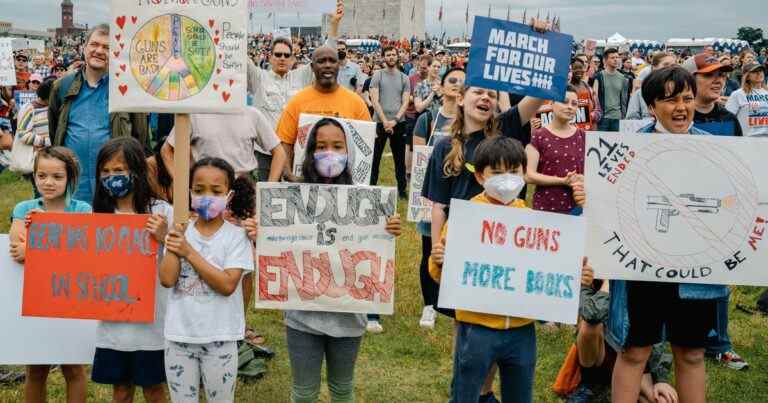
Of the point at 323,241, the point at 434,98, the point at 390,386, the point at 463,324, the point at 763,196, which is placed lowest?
the point at 390,386

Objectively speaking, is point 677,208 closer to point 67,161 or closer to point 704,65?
point 704,65

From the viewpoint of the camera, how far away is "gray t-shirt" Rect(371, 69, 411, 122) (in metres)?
10.8

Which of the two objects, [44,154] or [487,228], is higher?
[44,154]

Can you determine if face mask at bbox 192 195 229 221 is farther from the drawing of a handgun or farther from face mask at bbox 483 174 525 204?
the drawing of a handgun

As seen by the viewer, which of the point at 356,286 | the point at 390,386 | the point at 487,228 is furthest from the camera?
the point at 390,386

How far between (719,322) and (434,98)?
7267 millimetres

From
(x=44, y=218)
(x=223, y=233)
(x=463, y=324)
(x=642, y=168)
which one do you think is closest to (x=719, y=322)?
(x=642, y=168)

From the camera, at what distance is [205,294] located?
11.6ft

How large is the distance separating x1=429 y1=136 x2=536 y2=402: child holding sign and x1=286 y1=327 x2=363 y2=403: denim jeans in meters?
0.55

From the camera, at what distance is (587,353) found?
186 inches

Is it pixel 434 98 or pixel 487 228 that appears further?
pixel 434 98

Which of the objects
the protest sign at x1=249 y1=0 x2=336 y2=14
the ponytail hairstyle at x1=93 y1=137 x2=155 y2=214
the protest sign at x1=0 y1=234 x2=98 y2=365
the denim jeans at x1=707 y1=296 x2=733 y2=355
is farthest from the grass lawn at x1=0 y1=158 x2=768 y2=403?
the protest sign at x1=249 y1=0 x2=336 y2=14

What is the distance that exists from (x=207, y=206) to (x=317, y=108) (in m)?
2.61

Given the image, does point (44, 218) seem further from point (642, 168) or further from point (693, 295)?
point (693, 295)
